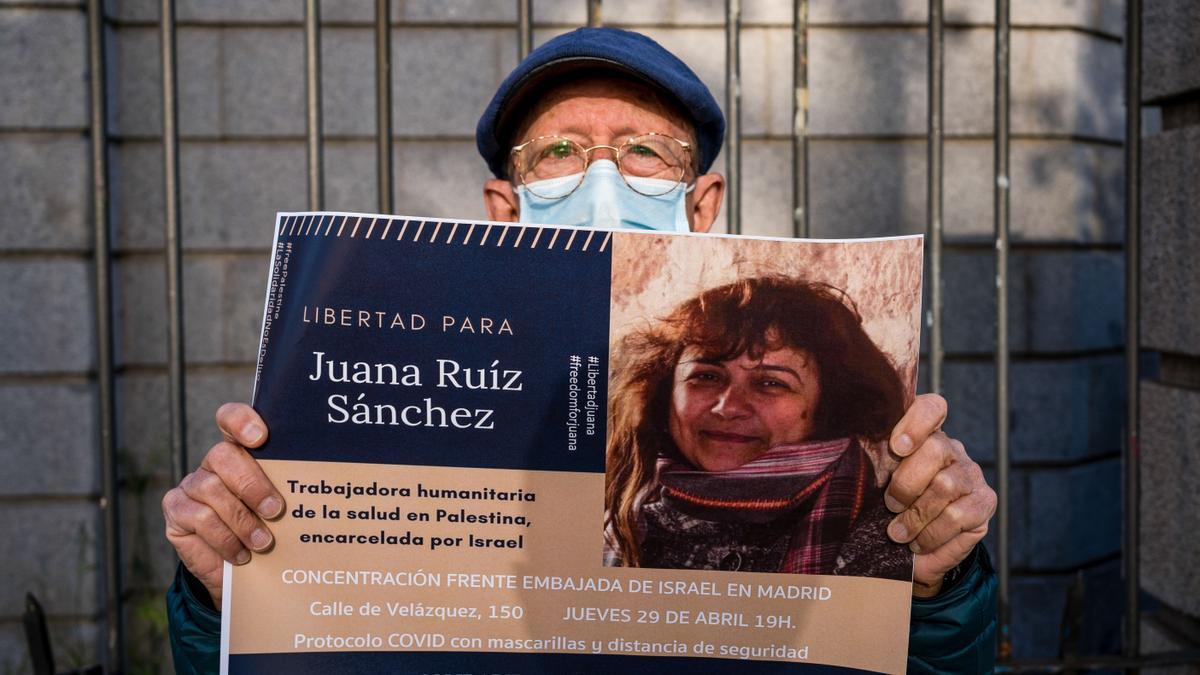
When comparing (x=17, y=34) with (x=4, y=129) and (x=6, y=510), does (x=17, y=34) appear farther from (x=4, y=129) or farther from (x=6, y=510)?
(x=6, y=510)

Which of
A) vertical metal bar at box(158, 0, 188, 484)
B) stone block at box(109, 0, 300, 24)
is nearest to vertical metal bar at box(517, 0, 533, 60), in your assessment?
vertical metal bar at box(158, 0, 188, 484)

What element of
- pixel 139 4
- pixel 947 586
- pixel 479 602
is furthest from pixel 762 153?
pixel 479 602

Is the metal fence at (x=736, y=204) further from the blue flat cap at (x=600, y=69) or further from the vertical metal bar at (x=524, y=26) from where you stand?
the blue flat cap at (x=600, y=69)

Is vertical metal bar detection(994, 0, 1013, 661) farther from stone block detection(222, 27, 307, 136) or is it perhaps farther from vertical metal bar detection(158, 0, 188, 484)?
stone block detection(222, 27, 307, 136)

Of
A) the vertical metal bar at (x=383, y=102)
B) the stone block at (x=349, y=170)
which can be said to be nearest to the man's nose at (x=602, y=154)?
the vertical metal bar at (x=383, y=102)

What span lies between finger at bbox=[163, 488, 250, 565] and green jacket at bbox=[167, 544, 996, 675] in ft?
0.51

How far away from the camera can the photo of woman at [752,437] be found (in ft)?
3.65

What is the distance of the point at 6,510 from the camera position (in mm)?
3678

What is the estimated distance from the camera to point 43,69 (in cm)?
369

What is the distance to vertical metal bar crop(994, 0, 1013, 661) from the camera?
1985 millimetres

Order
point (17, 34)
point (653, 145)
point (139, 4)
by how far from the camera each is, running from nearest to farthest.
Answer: point (653, 145) < point (17, 34) < point (139, 4)

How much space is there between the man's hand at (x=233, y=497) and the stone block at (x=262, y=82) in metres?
3.24

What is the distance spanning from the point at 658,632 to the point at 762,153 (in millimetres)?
3309

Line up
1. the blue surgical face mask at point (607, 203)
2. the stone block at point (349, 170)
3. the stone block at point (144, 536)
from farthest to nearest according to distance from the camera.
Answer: the stone block at point (349, 170), the stone block at point (144, 536), the blue surgical face mask at point (607, 203)
